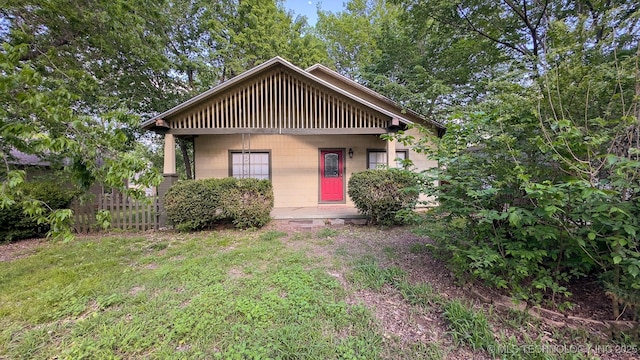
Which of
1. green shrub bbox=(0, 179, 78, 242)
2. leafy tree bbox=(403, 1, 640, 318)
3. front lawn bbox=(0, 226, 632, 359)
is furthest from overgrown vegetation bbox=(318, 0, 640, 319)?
green shrub bbox=(0, 179, 78, 242)

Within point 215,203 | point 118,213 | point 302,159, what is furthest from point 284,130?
point 118,213

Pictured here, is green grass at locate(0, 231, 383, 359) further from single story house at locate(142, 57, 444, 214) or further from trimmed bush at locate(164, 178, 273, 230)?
single story house at locate(142, 57, 444, 214)

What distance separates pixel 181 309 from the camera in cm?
257

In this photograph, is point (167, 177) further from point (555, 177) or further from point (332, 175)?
point (555, 177)

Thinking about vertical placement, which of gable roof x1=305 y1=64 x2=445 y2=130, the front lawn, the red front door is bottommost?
the front lawn

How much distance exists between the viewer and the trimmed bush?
5.71 m

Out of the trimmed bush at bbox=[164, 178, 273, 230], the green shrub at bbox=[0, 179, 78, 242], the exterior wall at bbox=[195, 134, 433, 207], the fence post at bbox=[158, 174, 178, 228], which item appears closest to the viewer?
the green shrub at bbox=[0, 179, 78, 242]

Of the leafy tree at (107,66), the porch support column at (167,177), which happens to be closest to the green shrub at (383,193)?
the leafy tree at (107,66)

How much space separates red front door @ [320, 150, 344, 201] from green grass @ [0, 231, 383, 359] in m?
4.95

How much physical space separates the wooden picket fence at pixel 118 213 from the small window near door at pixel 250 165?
2879 mm

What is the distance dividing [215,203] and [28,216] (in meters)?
3.88

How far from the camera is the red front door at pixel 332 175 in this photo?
898cm

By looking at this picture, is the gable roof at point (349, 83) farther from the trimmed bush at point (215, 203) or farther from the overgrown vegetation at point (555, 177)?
the trimmed bush at point (215, 203)

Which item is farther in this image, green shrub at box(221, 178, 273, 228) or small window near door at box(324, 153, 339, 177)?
small window near door at box(324, 153, 339, 177)
